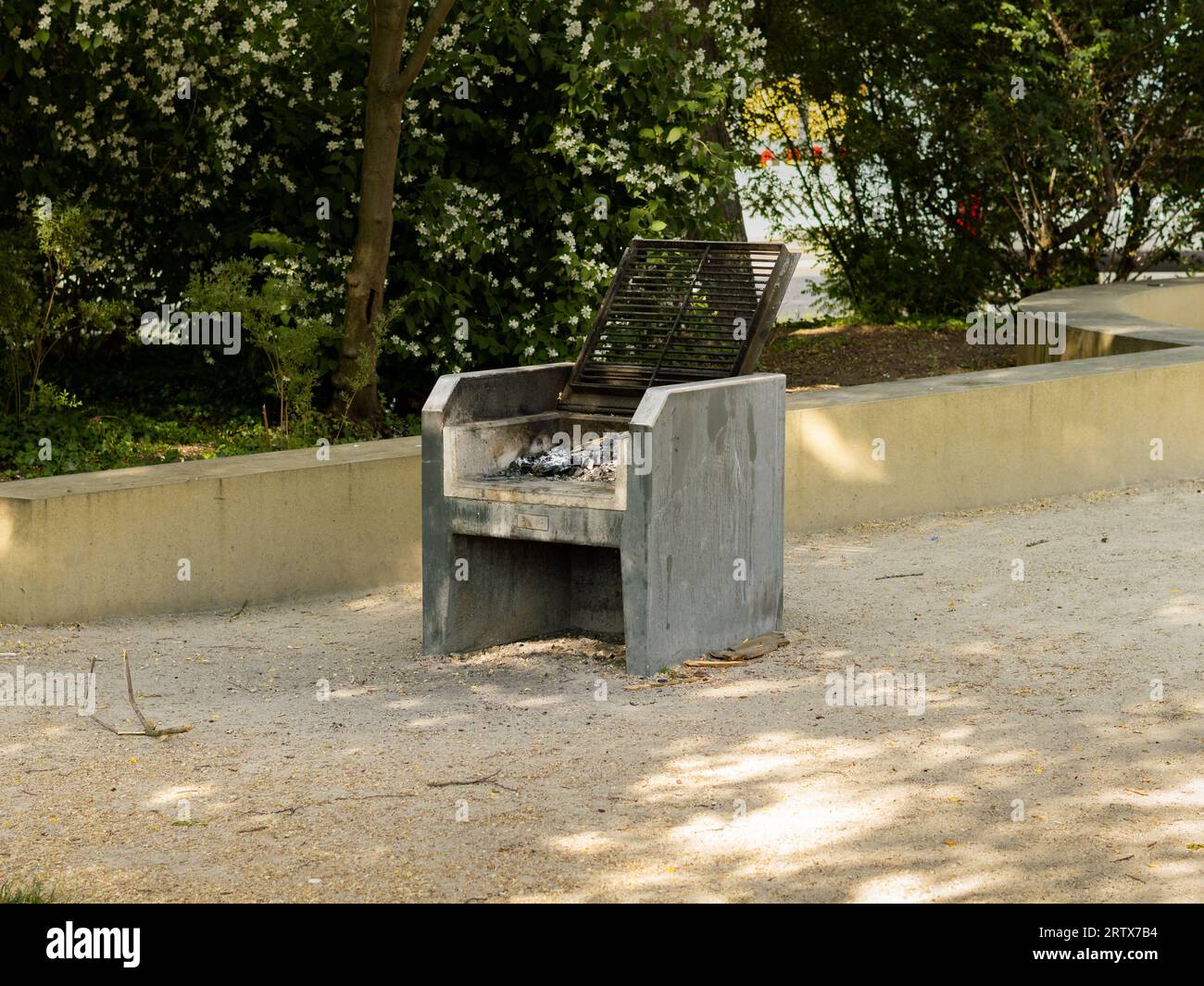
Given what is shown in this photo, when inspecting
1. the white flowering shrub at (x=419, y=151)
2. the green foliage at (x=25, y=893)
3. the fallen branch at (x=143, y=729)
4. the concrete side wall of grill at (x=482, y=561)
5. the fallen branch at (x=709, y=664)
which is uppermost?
the white flowering shrub at (x=419, y=151)

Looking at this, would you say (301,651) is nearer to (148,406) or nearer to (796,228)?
(148,406)

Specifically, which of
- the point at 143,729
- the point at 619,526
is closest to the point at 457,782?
the point at 143,729

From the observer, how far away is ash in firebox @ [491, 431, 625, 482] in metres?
6.36

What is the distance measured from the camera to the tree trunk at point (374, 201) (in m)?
8.90

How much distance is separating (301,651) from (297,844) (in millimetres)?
2197

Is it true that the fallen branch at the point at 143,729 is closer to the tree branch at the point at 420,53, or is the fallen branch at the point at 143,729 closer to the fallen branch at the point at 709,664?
the fallen branch at the point at 709,664

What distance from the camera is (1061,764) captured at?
4.98m

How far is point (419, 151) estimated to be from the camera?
10047 mm

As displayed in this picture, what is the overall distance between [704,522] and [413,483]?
6.79 ft

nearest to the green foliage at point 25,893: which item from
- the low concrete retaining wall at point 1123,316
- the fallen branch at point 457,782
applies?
the fallen branch at point 457,782

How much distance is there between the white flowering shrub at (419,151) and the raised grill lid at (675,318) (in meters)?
3.13

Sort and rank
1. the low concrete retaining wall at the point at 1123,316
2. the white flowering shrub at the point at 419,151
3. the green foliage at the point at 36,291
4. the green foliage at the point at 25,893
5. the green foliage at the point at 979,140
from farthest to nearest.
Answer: the green foliage at the point at 979,140 → the low concrete retaining wall at the point at 1123,316 → the white flowering shrub at the point at 419,151 → the green foliage at the point at 36,291 → the green foliage at the point at 25,893

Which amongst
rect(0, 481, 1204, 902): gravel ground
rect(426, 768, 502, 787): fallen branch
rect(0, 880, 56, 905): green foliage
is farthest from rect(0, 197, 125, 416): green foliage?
rect(0, 880, 56, 905): green foliage

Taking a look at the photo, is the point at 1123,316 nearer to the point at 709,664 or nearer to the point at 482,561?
the point at 709,664
